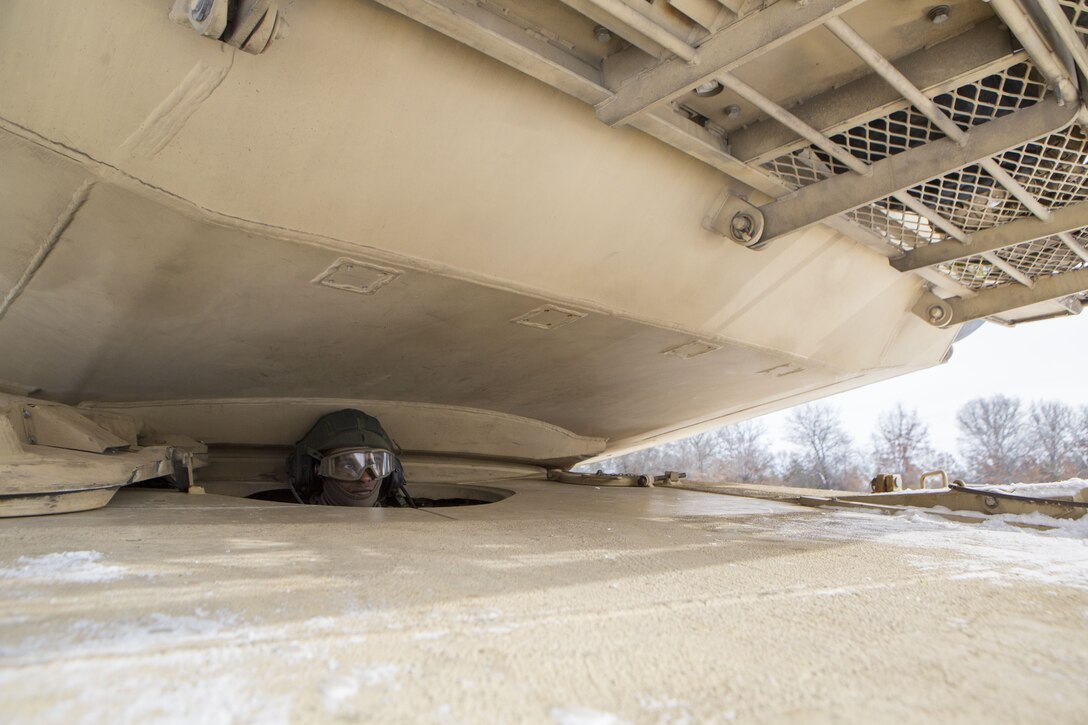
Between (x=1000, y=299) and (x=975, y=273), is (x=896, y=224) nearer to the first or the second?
(x=975, y=273)

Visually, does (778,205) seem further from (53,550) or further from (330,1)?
(53,550)

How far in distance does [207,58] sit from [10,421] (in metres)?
1.70

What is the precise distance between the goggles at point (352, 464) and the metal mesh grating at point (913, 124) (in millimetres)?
2827

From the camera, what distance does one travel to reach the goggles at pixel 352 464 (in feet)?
13.4

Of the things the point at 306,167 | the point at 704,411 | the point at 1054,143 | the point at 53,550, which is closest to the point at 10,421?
the point at 53,550

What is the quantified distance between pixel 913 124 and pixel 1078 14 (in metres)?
0.77

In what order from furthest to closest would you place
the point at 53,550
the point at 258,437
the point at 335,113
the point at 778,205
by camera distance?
the point at 258,437 → the point at 778,205 → the point at 335,113 → the point at 53,550

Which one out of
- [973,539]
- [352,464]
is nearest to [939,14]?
[973,539]

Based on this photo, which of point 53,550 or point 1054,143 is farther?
point 1054,143

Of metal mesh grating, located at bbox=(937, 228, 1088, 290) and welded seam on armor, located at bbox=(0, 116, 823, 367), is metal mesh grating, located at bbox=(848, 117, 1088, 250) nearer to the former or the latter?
metal mesh grating, located at bbox=(937, 228, 1088, 290)

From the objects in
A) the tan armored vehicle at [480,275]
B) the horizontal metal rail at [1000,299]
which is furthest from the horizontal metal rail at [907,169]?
the horizontal metal rail at [1000,299]

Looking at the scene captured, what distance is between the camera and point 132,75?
2.06m

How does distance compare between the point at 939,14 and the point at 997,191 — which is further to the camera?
the point at 997,191

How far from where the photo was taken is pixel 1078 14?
80.8 inches
